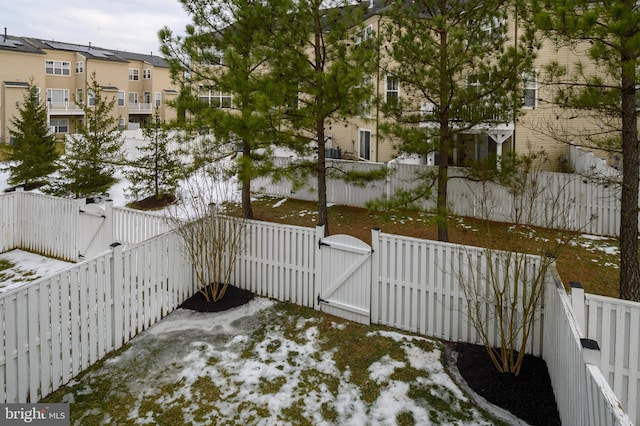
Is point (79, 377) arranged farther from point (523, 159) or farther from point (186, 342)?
point (523, 159)

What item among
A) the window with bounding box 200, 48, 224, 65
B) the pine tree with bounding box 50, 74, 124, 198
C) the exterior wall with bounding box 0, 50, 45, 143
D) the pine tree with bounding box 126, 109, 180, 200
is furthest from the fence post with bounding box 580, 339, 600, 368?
the exterior wall with bounding box 0, 50, 45, 143

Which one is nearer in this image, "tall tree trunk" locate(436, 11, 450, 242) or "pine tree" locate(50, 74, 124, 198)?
"tall tree trunk" locate(436, 11, 450, 242)

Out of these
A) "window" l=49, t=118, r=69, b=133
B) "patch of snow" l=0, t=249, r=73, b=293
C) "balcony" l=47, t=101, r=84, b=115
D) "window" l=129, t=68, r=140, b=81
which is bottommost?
"patch of snow" l=0, t=249, r=73, b=293

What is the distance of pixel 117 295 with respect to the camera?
20.7ft

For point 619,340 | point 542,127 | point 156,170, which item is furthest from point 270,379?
point 542,127

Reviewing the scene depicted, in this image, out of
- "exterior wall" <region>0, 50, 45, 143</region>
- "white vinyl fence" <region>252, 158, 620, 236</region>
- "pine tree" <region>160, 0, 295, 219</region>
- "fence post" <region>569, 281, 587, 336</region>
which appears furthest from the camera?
"exterior wall" <region>0, 50, 45, 143</region>

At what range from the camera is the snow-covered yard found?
4910mm

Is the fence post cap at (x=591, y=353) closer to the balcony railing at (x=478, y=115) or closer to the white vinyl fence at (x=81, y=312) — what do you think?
→ the white vinyl fence at (x=81, y=312)

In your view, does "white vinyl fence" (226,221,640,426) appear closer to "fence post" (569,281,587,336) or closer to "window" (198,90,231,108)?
"fence post" (569,281,587,336)

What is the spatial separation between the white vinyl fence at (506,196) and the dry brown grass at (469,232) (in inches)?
18.7

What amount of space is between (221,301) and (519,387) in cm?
497

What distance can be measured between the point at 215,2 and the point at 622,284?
10594mm
